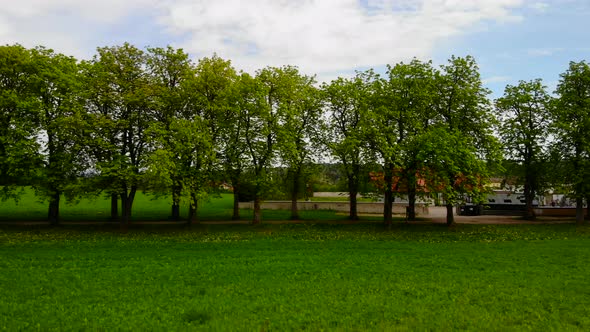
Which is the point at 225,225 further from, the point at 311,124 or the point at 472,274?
the point at 472,274

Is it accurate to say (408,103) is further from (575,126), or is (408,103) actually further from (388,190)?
(575,126)

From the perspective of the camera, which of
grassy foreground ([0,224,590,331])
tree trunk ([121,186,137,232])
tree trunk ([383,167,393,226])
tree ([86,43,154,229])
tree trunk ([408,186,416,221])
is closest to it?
grassy foreground ([0,224,590,331])

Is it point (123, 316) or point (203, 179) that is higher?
point (203, 179)

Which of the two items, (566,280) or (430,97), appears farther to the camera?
(430,97)

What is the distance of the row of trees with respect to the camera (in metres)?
30.1

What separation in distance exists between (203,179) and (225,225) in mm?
4882

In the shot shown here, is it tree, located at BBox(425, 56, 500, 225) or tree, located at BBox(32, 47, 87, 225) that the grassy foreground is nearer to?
tree, located at BBox(32, 47, 87, 225)

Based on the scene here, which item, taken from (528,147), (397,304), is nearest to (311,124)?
(528,147)

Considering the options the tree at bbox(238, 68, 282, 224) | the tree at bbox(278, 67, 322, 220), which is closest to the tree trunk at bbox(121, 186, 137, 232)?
the tree at bbox(238, 68, 282, 224)

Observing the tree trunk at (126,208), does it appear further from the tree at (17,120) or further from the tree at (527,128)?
the tree at (527,128)

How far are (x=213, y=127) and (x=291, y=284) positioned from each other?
849 inches

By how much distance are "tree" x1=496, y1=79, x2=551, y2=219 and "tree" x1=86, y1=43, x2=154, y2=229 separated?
31622 mm

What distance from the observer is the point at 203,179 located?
103ft

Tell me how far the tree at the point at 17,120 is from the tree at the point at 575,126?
40.7m
